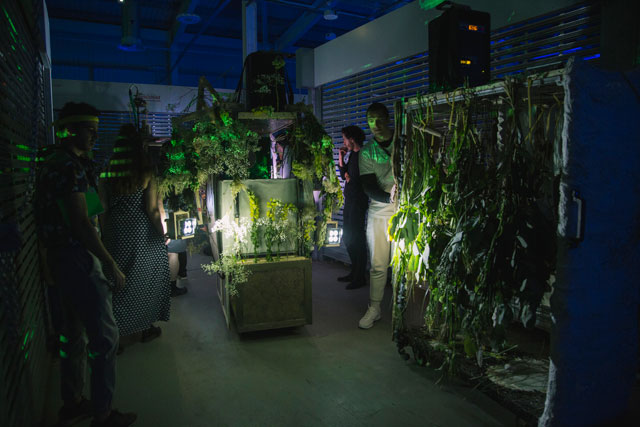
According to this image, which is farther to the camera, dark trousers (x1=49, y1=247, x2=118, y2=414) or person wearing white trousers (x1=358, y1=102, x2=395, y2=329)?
person wearing white trousers (x1=358, y1=102, x2=395, y2=329)

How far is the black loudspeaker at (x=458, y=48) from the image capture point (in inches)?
100

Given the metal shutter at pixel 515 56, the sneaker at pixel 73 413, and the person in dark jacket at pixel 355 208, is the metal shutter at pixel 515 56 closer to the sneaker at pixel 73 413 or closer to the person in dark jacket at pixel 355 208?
the person in dark jacket at pixel 355 208

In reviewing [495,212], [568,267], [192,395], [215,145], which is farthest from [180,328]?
[568,267]

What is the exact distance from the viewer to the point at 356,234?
4.85 m

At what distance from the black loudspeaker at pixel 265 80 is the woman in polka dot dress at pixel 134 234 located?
3.12 ft

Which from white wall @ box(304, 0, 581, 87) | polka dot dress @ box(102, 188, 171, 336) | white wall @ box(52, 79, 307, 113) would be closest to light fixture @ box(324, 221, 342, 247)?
polka dot dress @ box(102, 188, 171, 336)

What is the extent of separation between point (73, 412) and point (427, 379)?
6.79 feet

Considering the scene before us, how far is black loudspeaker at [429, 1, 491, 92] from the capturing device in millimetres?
2551

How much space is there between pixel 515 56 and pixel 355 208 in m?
2.15

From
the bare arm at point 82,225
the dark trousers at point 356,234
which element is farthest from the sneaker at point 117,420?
the dark trousers at point 356,234

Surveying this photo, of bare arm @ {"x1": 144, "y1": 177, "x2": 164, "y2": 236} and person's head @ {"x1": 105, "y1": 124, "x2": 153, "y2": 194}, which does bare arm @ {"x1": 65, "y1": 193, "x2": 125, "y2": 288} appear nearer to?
person's head @ {"x1": 105, "y1": 124, "x2": 153, "y2": 194}

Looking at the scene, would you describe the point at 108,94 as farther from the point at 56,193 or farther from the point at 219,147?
the point at 56,193

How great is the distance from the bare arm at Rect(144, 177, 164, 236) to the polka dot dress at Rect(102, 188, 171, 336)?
3 centimetres

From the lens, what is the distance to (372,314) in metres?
3.64
